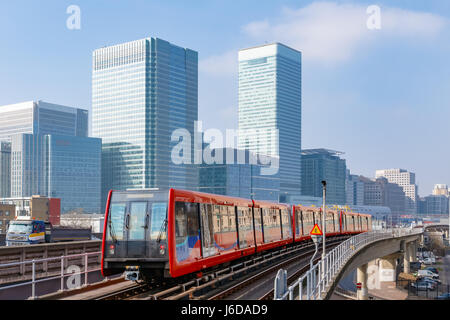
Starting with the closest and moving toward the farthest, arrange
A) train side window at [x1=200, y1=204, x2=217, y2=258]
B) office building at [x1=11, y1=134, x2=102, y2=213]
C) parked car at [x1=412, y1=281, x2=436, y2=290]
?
train side window at [x1=200, y1=204, x2=217, y2=258], parked car at [x1=412, y1=281, x2=436, y2=290], office building at [x1=11, y1=134, x2=102, y2=213]

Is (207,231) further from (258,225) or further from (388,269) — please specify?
(388,269)

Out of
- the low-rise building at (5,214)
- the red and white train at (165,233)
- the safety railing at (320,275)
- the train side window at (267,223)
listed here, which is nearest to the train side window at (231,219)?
the red and white train at (165,233)

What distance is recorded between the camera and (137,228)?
18453mm

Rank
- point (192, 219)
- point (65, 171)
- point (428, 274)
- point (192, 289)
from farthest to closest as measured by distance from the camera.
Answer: point (65, 171) < point (428, 274) < point (192, 219) < point (192, 289)

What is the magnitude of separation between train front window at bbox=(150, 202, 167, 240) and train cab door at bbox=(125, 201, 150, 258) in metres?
0.21

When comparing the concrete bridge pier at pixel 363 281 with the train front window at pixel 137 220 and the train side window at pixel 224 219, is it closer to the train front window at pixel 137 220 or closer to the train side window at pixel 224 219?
the train side window at pixel 224 219

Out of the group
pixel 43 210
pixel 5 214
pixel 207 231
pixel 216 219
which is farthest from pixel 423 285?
pixel 43 210

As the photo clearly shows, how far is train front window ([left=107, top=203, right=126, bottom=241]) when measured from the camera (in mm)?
18656

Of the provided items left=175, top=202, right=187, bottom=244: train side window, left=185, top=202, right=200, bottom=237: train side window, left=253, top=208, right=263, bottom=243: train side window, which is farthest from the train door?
left=175, top=202, right=187, bottom=244: train side window

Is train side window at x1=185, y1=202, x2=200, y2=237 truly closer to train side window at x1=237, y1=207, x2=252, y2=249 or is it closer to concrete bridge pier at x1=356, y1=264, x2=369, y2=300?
train side window at x1=237, y1=207, x2=252, y2=249

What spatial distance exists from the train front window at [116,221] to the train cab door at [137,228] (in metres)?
0.22

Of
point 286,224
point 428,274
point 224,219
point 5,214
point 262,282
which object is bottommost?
point 428,274

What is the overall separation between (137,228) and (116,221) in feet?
2.84

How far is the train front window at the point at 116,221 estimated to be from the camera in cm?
1866
